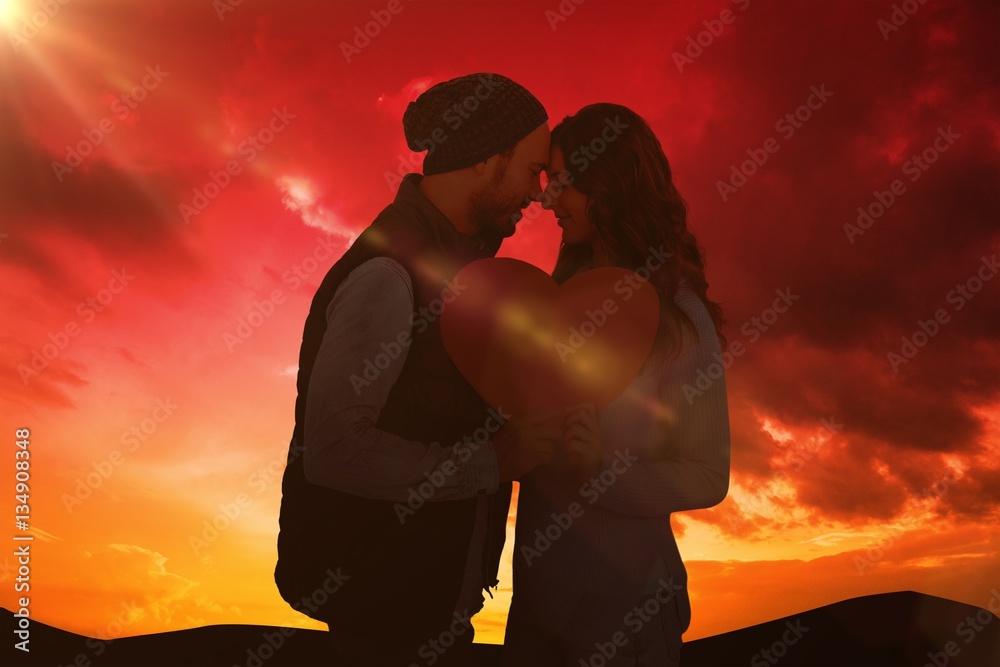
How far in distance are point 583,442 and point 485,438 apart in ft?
1.78

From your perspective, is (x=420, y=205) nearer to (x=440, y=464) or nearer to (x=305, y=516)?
(x=440, y=464)

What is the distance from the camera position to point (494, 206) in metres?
2.95

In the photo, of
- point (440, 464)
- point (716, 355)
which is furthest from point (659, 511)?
point (440, 464)

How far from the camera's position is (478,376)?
262 centimetres

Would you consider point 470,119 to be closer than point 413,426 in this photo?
No

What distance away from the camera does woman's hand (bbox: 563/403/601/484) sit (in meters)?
2.42

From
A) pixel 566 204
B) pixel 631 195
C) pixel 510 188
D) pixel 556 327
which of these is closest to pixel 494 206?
pixel 510 188

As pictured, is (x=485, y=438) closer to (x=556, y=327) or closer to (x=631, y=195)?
(x=556, y=327)

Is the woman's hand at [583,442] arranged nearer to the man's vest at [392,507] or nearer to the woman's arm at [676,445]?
the woman's arm at [676,445]

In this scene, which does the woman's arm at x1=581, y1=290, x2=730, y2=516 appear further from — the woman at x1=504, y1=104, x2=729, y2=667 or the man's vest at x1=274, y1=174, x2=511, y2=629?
the man's vest at x1=274, y1=174, x2=511, y2=629

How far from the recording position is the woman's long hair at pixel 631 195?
282 cm

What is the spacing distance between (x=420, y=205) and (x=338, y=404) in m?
0.92

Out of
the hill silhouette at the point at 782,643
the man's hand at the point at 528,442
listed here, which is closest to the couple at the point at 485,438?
the man's hand at the point at 528,442

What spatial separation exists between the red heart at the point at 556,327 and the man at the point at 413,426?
119 mm
